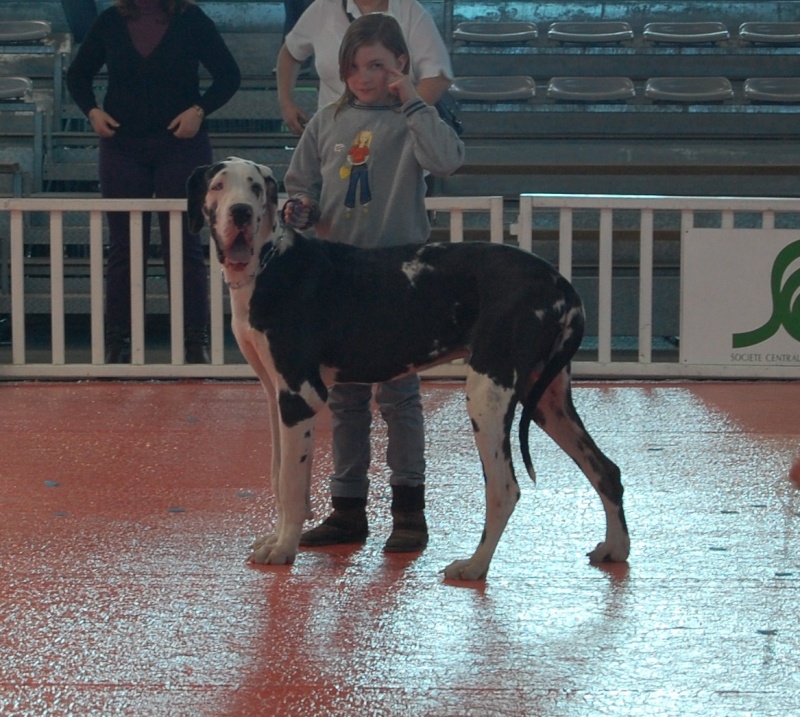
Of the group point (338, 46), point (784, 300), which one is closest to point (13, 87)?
point (338, 46)

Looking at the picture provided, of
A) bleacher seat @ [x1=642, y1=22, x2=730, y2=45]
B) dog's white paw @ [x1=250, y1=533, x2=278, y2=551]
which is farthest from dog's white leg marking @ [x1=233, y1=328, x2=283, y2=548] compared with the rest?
bleacher seat @ [x1=642, y1=22, x2=730, y2=45]

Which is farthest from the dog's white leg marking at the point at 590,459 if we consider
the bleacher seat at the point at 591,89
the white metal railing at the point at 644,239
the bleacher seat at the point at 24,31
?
the bleacher seat at the point at 24,31

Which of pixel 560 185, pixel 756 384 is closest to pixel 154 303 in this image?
pixel 560 185

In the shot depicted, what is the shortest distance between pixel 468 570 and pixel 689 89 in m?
9.28

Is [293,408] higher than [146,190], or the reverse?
[146,190]

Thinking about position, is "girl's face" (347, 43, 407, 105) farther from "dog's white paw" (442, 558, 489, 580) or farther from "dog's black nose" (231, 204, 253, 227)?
"dog's white paw" (442, 558, 489, 580)

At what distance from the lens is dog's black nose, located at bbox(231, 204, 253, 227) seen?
3.54 m

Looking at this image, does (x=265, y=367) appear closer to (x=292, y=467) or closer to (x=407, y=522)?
(x=292, y=467)

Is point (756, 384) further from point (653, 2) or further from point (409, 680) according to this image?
point (653, 2)

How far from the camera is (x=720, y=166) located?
10648 millimetres

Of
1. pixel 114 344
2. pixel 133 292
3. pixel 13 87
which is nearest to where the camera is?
pixel 133 292

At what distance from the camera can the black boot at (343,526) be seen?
3.89 meters

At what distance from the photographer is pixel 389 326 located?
142 inches

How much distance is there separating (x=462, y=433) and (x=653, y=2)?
914cm
